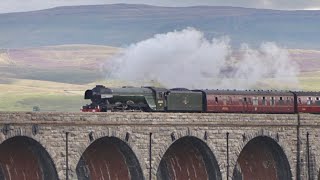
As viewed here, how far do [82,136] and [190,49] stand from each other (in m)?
36.6

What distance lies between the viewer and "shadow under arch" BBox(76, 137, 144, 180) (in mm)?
74438

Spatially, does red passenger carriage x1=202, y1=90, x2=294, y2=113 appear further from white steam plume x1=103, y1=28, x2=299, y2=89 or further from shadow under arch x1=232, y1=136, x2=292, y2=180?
white steam plume x1=103, y1=28, x2=299, y2=89

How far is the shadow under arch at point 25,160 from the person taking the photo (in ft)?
228

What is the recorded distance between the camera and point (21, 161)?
69.9 m

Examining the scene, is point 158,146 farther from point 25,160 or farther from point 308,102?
point 308,102

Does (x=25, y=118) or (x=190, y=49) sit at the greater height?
(x=190, y=49)

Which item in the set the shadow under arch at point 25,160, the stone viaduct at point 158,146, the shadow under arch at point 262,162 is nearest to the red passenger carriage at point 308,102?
the stone viaduct at point 158,146

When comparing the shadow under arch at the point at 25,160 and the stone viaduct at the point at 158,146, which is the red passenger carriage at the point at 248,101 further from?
the shadow under arch at the point at 25,160

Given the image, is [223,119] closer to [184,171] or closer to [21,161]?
[184,171]

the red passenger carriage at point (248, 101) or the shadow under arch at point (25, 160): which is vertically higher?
the red passenger carriage at point (248, 101)

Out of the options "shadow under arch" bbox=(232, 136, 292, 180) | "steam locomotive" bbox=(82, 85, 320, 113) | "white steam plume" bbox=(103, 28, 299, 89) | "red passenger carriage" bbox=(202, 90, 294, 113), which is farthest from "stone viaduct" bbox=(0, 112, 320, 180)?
"white steam plume" bbox=(103, 28, 299, 89)

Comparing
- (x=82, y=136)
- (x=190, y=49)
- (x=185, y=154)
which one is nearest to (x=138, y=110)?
(x=185, y=154)

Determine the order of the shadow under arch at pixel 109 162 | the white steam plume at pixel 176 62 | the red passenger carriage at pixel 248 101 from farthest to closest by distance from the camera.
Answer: the white steam plume at pixel 176 62 < the red passenger carriage at pixel 248 101 < the shadow under arch at pixel 109 162

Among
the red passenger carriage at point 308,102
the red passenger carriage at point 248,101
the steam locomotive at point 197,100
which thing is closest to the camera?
the steam locomotive at point 197,100
